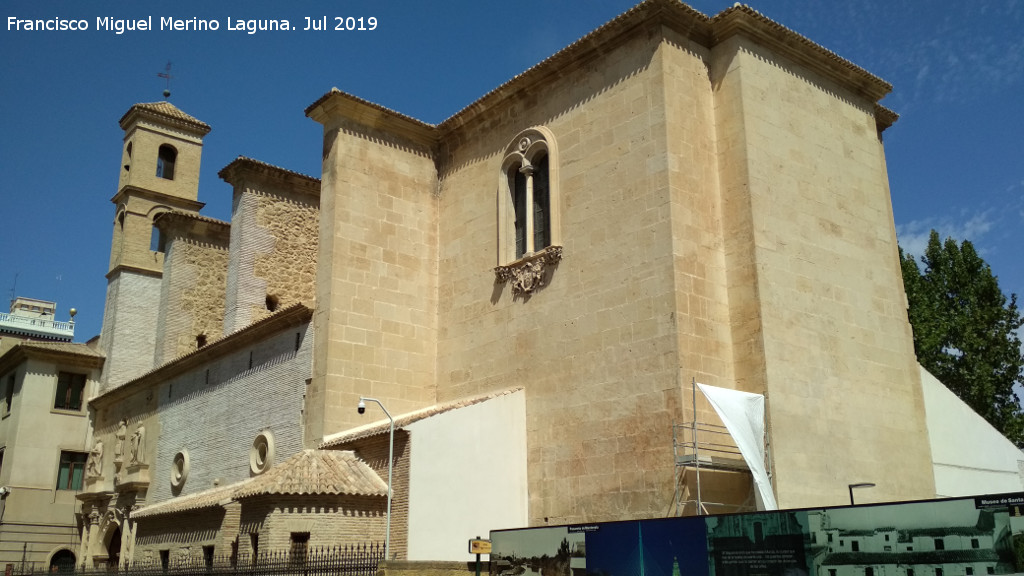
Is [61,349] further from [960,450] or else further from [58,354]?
[960,450]

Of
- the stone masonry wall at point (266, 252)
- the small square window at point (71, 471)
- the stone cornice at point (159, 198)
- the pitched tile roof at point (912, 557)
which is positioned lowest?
the pitched tile roof at point (912, 557)

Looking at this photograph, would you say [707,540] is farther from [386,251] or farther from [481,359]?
[386,251]

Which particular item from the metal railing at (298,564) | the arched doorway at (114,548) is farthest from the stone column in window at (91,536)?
the metal railing at (298,564)

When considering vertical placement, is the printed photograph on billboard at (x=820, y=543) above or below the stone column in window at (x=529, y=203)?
below

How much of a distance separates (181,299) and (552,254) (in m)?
15.4

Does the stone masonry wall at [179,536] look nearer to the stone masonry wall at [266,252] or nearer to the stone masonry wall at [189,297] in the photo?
the stone masonry wall at [266,252]

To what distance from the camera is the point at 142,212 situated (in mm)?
31422

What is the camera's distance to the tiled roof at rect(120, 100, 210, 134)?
32094 mm

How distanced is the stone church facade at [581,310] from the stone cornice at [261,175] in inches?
194

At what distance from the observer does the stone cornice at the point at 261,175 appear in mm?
24109

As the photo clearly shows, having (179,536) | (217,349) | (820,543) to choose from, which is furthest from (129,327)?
(820,543)

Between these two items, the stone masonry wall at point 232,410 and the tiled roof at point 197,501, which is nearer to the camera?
the tiled roof at point 197,501

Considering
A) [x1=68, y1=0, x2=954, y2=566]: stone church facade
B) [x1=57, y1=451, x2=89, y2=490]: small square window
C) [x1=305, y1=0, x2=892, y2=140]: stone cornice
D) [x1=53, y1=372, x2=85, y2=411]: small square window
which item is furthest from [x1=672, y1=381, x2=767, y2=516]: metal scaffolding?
[x1=53, y1=372, x2=85, y2=411]: small square window

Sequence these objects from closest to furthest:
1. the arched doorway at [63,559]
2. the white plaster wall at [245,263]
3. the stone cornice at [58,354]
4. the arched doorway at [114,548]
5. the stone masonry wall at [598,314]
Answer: the stone masonry wall at [598,314], the white plaster wall at [245,263], the arched doorway at [114,548], the arched doorway at [63,559], the stone cornice at [58,354]
